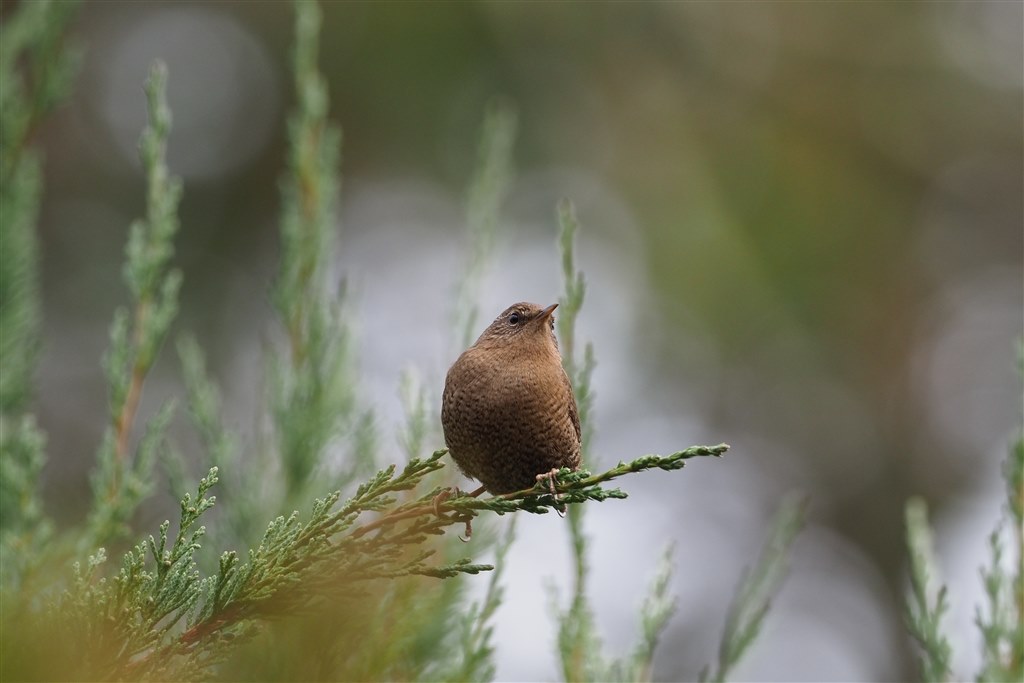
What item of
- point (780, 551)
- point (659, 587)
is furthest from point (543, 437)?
point (780, 551)

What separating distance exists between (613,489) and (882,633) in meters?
9.16

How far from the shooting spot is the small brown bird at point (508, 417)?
247cm

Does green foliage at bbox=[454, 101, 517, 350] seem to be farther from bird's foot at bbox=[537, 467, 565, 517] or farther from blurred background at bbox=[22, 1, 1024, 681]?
blurred background at bbox=[22, 1, 1024, 681]

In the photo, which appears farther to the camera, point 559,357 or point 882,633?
point 882,633

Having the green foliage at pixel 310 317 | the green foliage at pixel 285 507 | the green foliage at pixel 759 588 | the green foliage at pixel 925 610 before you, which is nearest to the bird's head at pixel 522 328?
the green foliage at pixel 285 507

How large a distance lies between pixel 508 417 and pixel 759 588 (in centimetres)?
88

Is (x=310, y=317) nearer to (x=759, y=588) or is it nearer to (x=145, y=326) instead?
(x=145, y=326)

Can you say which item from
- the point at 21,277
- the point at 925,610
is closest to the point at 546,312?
the point at 925,610

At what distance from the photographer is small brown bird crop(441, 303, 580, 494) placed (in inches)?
97.3

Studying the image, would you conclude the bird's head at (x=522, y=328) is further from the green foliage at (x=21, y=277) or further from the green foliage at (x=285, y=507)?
the green foliage at (x=21, y=277)

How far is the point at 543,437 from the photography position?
247 centimetres

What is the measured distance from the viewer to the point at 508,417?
2.51 metres

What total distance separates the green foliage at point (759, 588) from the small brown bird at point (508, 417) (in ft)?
1.93

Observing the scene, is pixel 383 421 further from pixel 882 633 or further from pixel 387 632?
pixel 882 633
